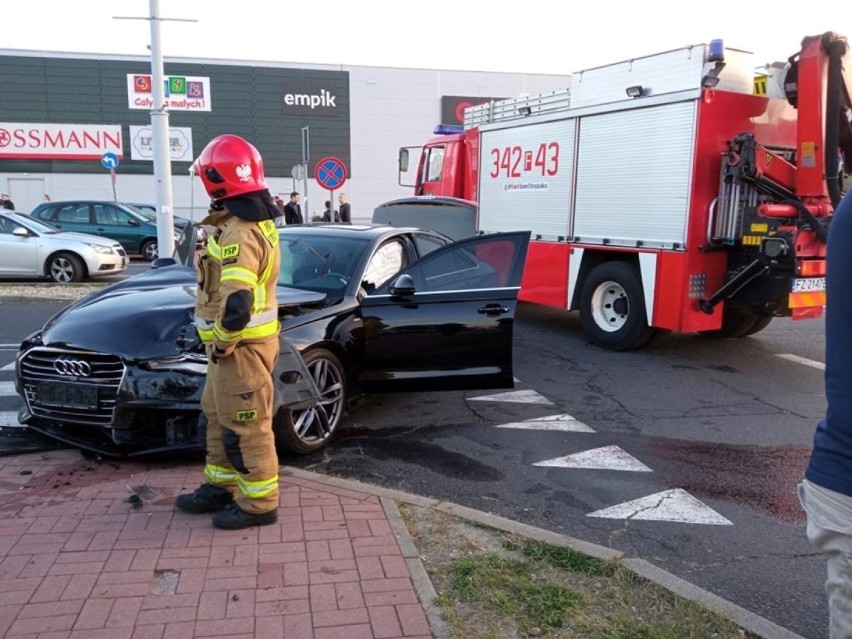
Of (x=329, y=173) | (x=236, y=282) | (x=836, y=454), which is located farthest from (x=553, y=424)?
(x=329, y=173)

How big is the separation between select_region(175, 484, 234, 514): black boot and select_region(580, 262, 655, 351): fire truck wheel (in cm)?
575

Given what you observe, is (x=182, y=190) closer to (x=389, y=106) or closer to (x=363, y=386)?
(x=389, y=106)

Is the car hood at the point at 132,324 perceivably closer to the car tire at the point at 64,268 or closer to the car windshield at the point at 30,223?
the car tire at the point at 64,268

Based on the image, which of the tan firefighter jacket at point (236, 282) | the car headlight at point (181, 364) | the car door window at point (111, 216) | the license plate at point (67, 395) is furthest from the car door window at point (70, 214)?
the tan firefighter jacket at point (236, 282)

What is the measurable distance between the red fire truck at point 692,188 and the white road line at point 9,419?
20.4 feet

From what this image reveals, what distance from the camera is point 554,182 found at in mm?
9555

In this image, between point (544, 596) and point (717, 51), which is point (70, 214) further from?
point (544, 596)

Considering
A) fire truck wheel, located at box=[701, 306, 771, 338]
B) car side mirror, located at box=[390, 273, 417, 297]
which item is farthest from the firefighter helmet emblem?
fire truck wheel, located at box=[701, 306, 771, 338]

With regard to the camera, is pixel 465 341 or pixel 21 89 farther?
pixel 21 89

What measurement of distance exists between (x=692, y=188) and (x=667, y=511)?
432 cm

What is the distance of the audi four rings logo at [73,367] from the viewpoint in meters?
4.50

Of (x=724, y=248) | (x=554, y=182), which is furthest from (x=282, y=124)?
(x=724, y=248)

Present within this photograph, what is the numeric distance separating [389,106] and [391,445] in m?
31.6

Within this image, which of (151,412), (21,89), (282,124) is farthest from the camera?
(282,124)
